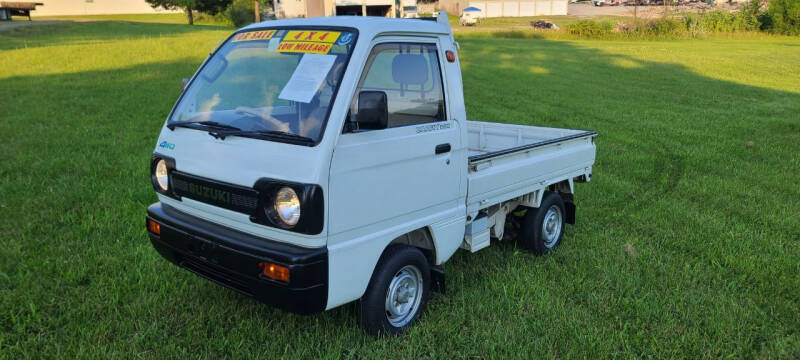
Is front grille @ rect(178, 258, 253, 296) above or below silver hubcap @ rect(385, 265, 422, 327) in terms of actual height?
above

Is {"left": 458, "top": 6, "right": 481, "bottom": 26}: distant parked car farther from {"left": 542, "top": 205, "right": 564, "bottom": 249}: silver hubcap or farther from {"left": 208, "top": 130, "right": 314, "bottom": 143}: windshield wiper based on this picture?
{"left": 208, "top": 130, "right": 314, "bottom": 143}: windshield wiper

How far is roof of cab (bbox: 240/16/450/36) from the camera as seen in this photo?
3607 millimetres

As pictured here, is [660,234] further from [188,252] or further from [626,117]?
[626,117]

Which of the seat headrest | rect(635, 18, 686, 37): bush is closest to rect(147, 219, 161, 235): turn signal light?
the seat headrest

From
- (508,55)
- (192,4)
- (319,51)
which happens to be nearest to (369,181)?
(319,51)

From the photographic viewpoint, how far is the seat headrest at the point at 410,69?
390 cm

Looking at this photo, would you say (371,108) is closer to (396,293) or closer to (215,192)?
(215,192)

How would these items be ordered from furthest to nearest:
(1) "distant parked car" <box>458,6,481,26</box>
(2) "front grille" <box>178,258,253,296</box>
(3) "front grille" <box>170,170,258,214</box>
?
(1) "distant parked car" <box>458,6,481,26</box> → (2) "front grille" <box>178,258,253,296</box> → (3) "front grille" <box>170,170,258,214</box>

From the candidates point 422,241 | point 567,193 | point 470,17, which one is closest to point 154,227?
point 422,241

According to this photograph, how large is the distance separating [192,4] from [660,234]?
53643 millimetres

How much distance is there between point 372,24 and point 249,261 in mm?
1638

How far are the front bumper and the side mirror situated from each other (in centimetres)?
77

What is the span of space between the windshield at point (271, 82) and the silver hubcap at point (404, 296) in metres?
1.21

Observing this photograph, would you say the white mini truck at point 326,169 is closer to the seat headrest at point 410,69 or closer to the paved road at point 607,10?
the seat headrest at point 410,69
